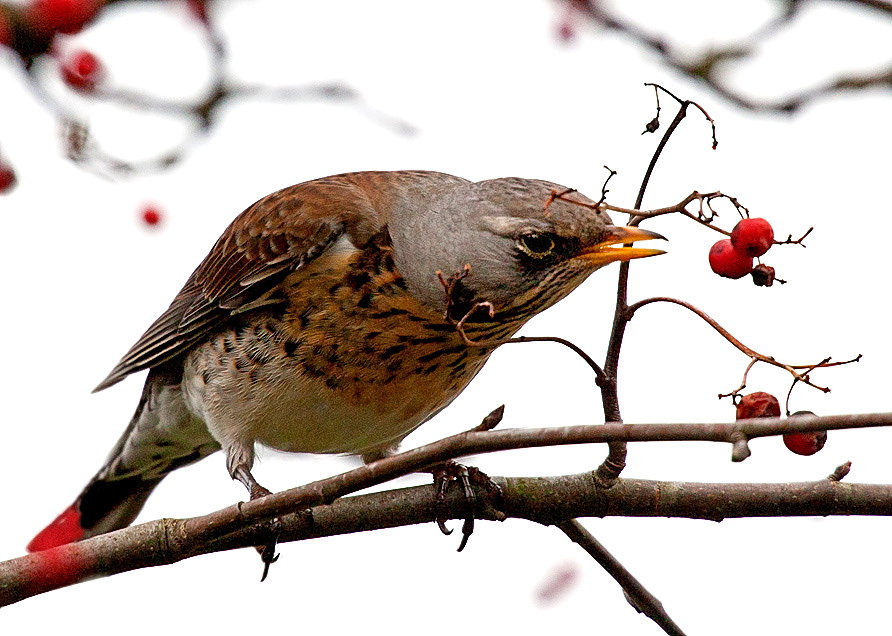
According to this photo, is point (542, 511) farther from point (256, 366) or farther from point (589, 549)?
point (256, 366)

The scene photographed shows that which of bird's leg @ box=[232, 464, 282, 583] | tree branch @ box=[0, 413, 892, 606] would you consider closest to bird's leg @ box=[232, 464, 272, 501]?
bird's leg @ box=[232, 464, 282, 583]

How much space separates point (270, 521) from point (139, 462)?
210cm

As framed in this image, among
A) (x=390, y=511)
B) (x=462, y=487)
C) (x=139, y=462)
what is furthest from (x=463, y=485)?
(x=139, y=462)

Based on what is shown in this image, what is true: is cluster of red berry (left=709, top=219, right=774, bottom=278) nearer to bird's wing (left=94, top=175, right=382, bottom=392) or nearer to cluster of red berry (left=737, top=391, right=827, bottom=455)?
cluster of red berry (left=737, top=391, right=827, bottom=455)

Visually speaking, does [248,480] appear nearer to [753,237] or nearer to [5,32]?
[5,32]

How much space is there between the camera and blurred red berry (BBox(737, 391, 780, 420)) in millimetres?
2699

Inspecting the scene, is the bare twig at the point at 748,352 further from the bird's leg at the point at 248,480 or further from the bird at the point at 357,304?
the bird's leg at the point at 248,480

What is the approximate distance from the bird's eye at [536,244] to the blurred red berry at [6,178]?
67.4 inches

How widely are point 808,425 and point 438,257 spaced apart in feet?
8.07

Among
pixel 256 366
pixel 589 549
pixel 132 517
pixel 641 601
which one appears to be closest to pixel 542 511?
pixel 589 549

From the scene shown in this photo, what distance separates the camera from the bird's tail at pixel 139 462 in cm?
533

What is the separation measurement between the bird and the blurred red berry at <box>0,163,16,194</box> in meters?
1.40

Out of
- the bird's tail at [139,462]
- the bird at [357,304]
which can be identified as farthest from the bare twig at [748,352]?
the bird's tail at [139,462]

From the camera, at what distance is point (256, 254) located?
4.90 metres
